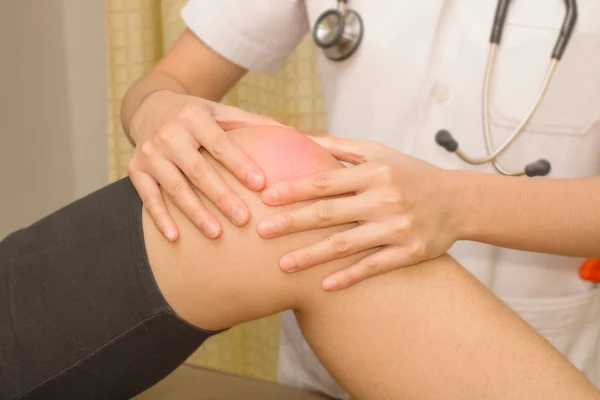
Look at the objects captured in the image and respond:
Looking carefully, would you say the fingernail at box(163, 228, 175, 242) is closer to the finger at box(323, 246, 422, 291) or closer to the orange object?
the finger at box(323, 246, 422, 291)

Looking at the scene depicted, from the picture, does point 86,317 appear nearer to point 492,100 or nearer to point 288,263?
point 288,263

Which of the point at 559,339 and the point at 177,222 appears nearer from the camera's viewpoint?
the point at 177,222

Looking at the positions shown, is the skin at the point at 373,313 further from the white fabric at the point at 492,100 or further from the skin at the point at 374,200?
the white fabric at the point at 492,100

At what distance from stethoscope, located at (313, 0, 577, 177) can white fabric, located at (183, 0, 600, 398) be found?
2cm

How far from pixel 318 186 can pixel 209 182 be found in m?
0.10

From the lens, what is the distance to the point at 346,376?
51 centimetres

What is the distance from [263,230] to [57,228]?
0.20 metres

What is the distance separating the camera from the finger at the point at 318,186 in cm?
51

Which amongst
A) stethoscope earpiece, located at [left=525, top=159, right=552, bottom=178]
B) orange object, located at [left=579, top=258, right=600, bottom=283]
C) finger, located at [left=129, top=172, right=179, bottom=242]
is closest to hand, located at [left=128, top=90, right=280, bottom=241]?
finger, located at [left=129, top=172, right=179, bottom=242]

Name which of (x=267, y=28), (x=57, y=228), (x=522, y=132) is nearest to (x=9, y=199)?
(x=267, y=28)

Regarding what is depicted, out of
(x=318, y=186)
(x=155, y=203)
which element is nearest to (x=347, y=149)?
(x=318, y=186)

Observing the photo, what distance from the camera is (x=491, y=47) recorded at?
71 centimetres

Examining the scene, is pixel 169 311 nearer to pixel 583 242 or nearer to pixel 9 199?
pixel 583 242

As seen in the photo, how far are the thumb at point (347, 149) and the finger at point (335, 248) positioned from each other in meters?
0.10
